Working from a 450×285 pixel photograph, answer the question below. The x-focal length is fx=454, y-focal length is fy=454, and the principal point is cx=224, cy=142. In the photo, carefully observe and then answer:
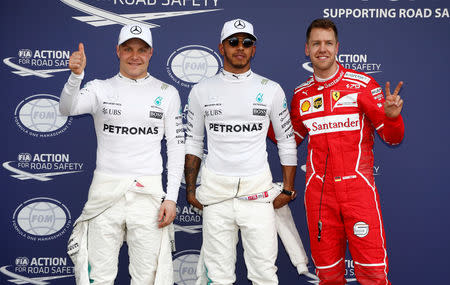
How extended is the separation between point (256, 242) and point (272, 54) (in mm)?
1387

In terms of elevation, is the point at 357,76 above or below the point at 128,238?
above

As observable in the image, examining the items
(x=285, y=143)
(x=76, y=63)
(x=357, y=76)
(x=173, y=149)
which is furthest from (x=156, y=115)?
(x=357, y=76)

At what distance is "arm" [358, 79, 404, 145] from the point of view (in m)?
2.23

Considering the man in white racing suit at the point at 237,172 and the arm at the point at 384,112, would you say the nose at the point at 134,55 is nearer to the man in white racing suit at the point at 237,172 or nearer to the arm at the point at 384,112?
the man in white racing suit at the point at 237,172

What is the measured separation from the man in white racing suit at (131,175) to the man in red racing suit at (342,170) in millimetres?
780

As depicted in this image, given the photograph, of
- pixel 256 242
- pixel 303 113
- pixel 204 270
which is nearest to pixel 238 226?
pixel 256 242

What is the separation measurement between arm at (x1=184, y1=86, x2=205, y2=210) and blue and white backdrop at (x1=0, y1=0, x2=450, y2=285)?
614 millimetres

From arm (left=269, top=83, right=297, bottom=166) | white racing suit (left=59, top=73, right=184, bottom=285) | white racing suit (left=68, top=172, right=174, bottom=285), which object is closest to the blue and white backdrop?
arm (left=269, top=83, right=297, bottom=166)

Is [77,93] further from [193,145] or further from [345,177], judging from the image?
[345,177]

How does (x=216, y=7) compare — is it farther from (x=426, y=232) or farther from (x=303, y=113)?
(x=426, y=232)

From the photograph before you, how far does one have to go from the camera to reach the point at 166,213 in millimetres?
2367

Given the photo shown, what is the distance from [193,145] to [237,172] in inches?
13.0

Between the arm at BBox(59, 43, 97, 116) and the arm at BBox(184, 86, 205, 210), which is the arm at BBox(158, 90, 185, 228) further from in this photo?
the arm at BBox(59, 43, 97, 116)

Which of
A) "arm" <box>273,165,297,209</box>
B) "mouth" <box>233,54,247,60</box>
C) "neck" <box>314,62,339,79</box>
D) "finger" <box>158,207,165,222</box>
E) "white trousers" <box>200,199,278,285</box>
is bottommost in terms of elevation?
"white trousers" <box>200,199,278,285</box>
